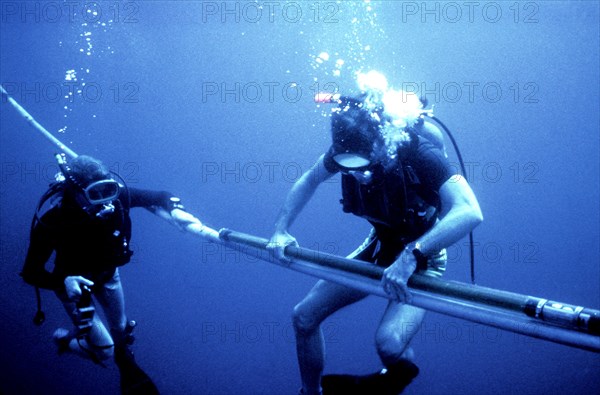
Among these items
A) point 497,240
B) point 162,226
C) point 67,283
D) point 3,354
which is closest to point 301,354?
point 67,283

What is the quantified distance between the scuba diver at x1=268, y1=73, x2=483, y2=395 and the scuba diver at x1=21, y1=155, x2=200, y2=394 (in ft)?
5.67

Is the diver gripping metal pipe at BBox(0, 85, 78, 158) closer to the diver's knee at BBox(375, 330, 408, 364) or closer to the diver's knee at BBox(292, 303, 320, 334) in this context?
the diver's knee at BBox(292, 303, 320, 334)

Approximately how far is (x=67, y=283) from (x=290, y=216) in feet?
6.34

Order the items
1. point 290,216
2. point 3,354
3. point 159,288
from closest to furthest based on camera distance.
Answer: point 290,216, point 3,354, point 159,288

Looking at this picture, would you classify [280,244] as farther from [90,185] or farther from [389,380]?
[90,185]

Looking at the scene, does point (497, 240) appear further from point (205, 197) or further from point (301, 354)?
point (301, 354)

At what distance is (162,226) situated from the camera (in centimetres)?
1622

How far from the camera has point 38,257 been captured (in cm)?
394

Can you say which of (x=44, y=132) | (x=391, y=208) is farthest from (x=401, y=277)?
(x=44, y=132)

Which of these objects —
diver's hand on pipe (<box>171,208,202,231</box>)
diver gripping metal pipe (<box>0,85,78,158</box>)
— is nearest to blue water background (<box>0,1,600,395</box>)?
diver gripping metal pipe (<box>0,85,78,158</box>)

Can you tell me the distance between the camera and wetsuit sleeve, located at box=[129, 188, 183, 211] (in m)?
4.54

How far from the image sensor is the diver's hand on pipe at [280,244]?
3084 millimetres

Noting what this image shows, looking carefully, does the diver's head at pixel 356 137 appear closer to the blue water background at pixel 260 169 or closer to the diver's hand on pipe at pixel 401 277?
the diver's hand on pipe at pixel 401 277

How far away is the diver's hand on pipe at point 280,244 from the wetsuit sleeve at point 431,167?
3.43 ft
